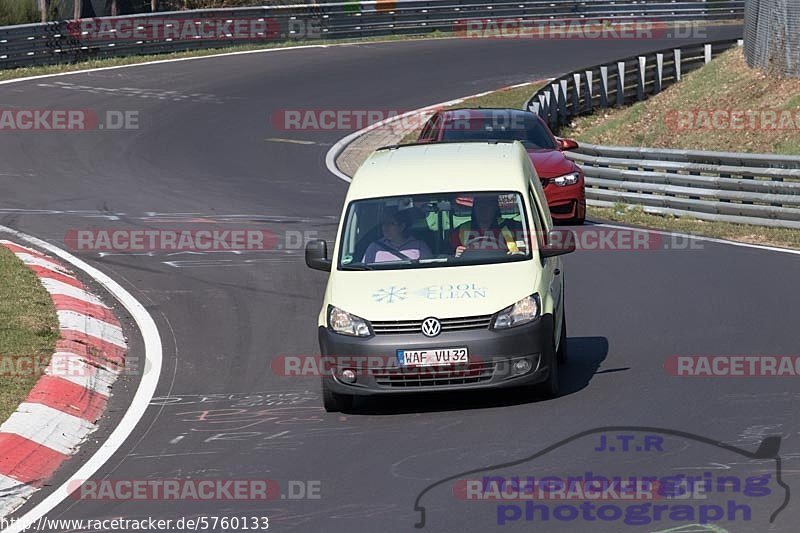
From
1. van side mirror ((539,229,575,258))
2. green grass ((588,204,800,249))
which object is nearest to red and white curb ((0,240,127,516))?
van side mirror ((539,229,575,258))

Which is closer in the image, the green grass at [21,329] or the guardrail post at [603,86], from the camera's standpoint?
the green grass at [21,329]

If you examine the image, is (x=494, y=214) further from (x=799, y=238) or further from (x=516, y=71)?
(x=516, y=71)

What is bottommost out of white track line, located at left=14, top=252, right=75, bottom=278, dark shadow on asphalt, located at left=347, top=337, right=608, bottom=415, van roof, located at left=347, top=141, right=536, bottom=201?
white track line, located at left=14, top=252, right=75, bottom=278

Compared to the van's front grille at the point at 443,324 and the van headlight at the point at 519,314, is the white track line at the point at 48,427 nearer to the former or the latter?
the van's front grille at the point at 443,324

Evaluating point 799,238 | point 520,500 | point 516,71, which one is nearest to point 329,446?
point 520,500

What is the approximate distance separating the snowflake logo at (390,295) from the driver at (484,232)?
0.73 meters

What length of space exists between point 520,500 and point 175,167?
1779 cm

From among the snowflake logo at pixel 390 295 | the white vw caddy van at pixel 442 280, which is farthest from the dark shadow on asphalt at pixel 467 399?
the snowflake logo at pixel 390 295

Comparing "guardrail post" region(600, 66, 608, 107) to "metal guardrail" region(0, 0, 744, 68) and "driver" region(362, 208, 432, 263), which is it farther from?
"driver" region(362, 208, 432, 263)

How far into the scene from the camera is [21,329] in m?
12.2

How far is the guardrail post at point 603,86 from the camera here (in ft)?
115

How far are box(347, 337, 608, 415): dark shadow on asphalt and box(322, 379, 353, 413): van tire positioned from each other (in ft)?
0.22

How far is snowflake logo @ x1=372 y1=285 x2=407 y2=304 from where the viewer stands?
32.1 ft

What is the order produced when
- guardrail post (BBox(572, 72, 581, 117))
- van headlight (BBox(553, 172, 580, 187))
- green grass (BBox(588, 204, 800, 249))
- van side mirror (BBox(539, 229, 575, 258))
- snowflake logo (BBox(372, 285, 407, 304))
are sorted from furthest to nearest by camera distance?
1. guardrail post (BBox(572, 72, 581, 117))
2. van headlight (BBox(553, 172, 580, 187))
3. green grass (BBox(588, 204, 800, 249))
4. van side mirror (BBox(539, 229, 575, 258))
5. snowflake logo (BBox(372, 285, 407, 304))
